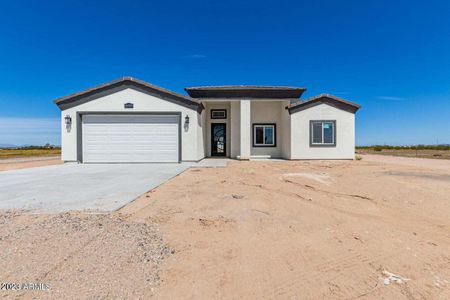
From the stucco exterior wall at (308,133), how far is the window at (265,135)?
1.71 m

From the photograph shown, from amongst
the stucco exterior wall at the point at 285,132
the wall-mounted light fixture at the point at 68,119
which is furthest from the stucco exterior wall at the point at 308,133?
the wall-mounted light fixture at the point at 68,119

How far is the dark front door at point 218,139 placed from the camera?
14.9m

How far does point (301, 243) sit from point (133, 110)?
10.9 m

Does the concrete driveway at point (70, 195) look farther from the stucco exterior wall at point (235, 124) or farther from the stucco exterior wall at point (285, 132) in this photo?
the stucco exterior wall at point (285, 132)

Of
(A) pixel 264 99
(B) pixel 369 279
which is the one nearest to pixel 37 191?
(B) pixel 369 279

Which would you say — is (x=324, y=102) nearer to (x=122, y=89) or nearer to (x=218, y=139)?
(x=218, y=139)

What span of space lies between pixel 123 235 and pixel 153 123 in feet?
31.0

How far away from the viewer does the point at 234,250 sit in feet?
8.38

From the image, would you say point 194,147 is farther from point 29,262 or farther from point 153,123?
point 29,262

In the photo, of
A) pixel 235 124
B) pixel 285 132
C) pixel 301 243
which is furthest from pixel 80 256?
pixel 285 132

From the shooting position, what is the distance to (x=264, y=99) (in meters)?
13.6

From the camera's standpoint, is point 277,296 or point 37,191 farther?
point 37,191

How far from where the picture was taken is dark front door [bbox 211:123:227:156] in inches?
588

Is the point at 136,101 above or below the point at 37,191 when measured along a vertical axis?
above
